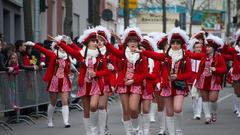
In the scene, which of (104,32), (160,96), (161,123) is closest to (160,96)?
(160,96)

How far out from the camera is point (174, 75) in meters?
13.3

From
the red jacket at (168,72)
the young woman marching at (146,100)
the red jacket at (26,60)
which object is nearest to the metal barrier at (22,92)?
the red jacket at (26,60)

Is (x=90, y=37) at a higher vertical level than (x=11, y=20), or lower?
lower

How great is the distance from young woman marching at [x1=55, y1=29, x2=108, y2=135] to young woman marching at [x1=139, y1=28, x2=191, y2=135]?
106 centimetres

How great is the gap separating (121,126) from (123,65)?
3.58 m

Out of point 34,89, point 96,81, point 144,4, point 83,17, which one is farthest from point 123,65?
point 144,4

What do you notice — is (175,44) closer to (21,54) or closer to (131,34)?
(131,34)

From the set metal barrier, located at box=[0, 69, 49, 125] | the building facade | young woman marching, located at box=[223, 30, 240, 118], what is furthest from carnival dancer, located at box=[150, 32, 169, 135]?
the building facade

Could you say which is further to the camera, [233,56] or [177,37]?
[233,56]

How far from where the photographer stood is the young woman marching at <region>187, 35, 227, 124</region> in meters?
16.5

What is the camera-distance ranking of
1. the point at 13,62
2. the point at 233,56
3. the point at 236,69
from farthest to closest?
the point at 236,69
the point at 233,56
the point at 13,62

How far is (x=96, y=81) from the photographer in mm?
13211

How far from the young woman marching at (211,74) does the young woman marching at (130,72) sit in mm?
3271

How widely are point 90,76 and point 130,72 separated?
0.69 metres
